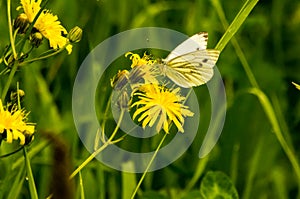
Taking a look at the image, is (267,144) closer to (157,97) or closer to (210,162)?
(210,162)

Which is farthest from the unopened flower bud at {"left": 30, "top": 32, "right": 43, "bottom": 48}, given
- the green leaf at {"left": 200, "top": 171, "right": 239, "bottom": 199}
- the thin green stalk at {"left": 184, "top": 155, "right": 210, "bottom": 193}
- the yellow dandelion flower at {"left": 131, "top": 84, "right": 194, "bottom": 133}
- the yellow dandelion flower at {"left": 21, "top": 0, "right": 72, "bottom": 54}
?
the thin green stalk at {"left": 184, "top": 155, "right": 210, "bottom": 193}

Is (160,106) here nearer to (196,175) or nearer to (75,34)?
(75,34)

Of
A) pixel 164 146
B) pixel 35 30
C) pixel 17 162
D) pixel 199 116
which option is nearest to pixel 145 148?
pixel 164 146

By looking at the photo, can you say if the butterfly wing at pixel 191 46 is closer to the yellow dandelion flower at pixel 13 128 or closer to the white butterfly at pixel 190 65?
the white butterfly at pixel 190 65

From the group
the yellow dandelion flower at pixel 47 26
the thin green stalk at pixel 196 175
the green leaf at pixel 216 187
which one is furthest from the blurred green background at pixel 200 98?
the yellow dandelion flower at pixel 47 26

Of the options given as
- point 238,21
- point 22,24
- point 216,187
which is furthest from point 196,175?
point 22,24

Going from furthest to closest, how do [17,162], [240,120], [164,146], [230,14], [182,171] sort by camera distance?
1. [230,14]
2. [240,120]
3. [164,146]
4. [182,171]
5. [17,162]

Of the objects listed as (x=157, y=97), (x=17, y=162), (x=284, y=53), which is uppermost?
(x=284, y=53)

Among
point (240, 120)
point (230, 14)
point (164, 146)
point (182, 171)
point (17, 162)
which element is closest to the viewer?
point (17, 162)
